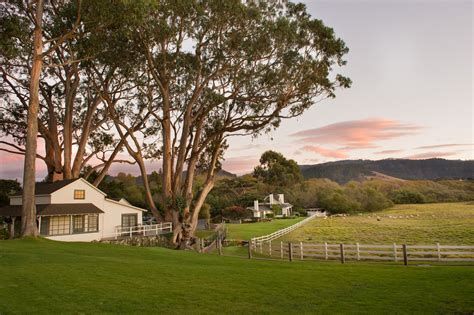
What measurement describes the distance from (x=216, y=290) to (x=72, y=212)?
64.3 feet

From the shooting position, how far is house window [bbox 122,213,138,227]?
99.8ft

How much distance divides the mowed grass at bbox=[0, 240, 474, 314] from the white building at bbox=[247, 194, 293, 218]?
6020cm

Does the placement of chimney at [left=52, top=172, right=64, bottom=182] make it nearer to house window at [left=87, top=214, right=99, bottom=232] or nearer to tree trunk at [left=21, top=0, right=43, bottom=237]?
house window at [left=87, top=214, right=99, bottom=232]

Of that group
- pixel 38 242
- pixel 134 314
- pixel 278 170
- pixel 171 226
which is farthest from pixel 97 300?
pixel 278 170

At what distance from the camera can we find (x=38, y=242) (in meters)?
18.7

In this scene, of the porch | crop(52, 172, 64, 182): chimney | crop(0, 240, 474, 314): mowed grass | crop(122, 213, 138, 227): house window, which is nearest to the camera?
crop(0, 240, 474, 314): mowed grass

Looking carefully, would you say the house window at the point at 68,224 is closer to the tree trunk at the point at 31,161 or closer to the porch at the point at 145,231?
the porch at the point at 145,231

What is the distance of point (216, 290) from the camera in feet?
29.1

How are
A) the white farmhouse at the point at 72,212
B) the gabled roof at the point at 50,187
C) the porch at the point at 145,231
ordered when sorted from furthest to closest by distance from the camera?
the porch at the point at 145,231, the gabled roof at the point at 50,187, the white farmhouse at the point at 72,212

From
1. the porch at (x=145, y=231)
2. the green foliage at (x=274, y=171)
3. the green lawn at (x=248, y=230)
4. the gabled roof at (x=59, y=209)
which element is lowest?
the green lawn at (x=248, y=230)

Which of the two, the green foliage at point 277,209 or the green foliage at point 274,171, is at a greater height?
the green foliage at point 274,171

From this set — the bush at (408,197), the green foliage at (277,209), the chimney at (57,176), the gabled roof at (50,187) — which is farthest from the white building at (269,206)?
the gabled roof at (50,187)

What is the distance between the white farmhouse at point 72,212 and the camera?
25.1 metres

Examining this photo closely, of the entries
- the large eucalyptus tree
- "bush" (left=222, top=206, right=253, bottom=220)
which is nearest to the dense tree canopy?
the large eucalyptus tree
